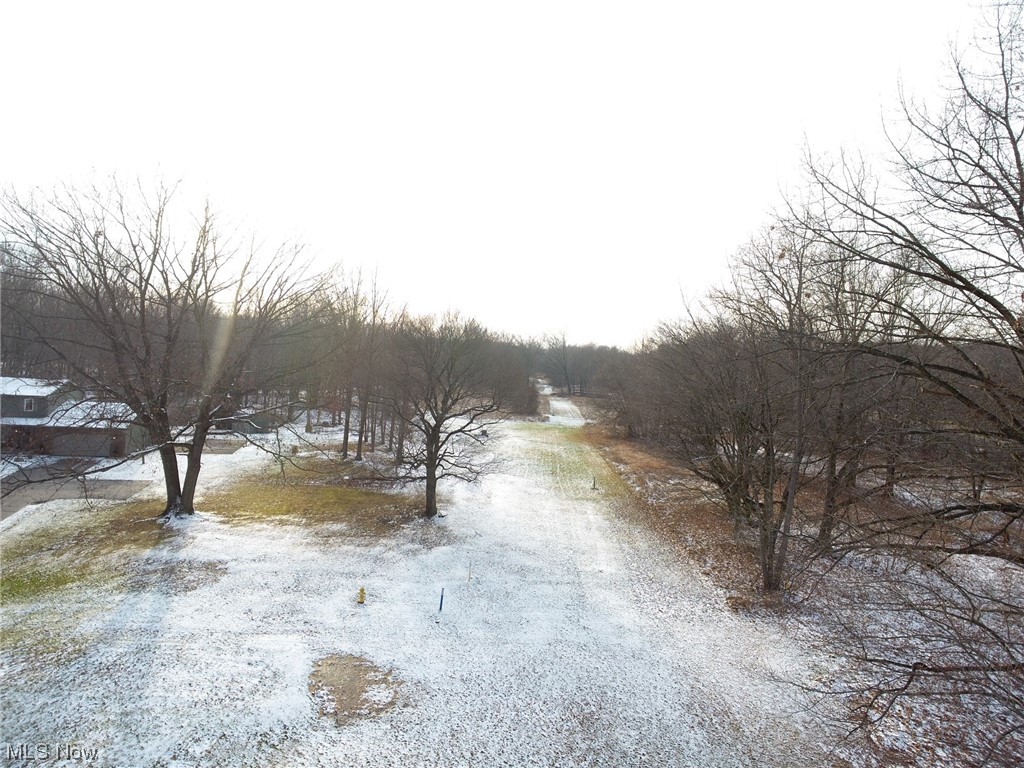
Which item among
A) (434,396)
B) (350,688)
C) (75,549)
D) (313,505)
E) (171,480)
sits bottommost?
(350,688)

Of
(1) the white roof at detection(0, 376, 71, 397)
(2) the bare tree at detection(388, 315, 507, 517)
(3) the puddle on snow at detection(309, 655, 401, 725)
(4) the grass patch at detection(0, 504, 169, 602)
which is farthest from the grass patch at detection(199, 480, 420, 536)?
(1) the white roof at detection(0, 376, 71, 397)

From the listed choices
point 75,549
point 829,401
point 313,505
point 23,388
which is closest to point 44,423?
point 23,388

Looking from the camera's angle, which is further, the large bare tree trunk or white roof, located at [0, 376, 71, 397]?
white roof, located at [0, 376, 71, 397]

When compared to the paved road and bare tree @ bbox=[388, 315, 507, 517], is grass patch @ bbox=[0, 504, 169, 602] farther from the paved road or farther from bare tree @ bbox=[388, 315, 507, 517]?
bare tree @ bbox=[388, 315, 507, 517]

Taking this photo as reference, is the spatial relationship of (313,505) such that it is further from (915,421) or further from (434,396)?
(915,421)

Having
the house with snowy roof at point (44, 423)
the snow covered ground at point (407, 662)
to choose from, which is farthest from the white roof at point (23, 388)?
the snow covered ground at point (407, 662)

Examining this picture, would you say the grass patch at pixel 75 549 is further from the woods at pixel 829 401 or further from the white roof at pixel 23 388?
the white roof at pixel 23 388

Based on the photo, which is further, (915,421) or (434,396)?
(434,396)
